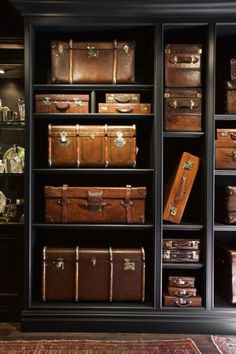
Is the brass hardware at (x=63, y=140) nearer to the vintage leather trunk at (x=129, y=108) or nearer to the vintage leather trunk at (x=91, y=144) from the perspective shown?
the vintage leather trunk at (x=91, y=144)

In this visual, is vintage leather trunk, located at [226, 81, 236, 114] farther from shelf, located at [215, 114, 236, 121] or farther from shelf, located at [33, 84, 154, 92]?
shelf, located at [33, 84, 154, 92]

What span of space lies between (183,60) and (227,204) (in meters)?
1.22

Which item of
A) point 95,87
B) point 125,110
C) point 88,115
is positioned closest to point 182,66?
point 125,110

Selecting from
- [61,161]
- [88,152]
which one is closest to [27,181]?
[61,161]

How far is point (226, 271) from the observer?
291cm

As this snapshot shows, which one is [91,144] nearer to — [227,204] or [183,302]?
[227,204]

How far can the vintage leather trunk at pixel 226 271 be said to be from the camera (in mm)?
2824

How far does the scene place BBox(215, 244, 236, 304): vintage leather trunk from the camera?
2824 mm

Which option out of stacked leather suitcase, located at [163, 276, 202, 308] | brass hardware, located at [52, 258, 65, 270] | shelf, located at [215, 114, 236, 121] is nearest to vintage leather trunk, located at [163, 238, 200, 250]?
stacked leather suitcase, located at [163, 276, 202, 308]

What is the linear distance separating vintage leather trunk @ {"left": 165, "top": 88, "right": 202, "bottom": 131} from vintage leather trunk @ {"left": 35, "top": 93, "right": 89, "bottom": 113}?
26.3 inches

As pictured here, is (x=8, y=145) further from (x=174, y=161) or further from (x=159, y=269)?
(x=159, y=269)

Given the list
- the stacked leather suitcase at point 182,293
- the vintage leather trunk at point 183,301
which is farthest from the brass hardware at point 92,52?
the vintage leather trunk at point 183,301

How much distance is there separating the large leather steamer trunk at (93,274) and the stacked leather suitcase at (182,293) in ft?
0.74

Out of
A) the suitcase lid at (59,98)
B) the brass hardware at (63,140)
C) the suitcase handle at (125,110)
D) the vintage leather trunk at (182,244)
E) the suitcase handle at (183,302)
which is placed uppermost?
the suitcase lid at (59,98)
